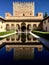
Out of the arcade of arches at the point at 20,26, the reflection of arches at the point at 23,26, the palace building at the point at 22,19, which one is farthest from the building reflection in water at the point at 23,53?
the reflection of arches at the point at 23,26

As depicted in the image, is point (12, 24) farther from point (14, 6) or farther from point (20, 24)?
point (14, 6)

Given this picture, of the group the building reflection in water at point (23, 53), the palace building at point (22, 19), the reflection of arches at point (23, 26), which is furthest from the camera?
the reflection of arches at point (23, 26)

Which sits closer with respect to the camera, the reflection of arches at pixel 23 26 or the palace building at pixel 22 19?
the palace building at pixel 22 19

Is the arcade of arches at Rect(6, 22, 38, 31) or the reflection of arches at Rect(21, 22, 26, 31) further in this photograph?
the reflection of arches at Rect(21, 22, 26, 31)

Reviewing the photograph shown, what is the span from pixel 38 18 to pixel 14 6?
837 cm

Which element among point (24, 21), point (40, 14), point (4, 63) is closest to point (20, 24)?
point (24, 21)

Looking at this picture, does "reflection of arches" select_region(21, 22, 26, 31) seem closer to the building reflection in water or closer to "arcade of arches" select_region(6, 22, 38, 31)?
"arcade of arches" select_region(6, 22, 38, 31)

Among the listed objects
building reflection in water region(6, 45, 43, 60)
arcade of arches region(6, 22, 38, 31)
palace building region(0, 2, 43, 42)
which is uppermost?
palace building region(0, 2, 43, 42)

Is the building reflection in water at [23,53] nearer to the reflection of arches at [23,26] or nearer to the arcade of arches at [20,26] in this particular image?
the arcade of arches at [20,26]

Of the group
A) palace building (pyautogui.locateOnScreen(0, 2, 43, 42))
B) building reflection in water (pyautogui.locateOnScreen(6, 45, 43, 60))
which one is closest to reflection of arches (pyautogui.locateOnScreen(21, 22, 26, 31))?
palace building (pyautogui.locateOnScreen(0, 2, 43, 42))

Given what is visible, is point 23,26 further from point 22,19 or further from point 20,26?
point 22,19

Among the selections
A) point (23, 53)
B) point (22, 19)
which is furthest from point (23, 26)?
point (23, 53)

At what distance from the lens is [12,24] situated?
134 ft

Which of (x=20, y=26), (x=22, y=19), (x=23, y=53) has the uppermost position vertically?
(x=22, y=19)
